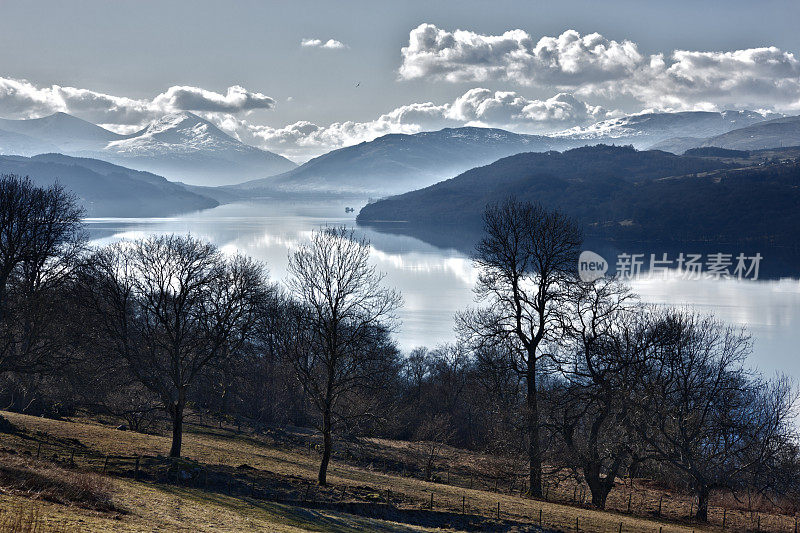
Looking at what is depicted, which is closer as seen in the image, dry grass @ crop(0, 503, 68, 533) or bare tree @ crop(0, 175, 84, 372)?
dry grass @ crop(0, 503, 68, 533)

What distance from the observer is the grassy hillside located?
17844mm

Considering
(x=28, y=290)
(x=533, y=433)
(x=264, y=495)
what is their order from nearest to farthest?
(x=264, y=495) → (x=533, y=433) → (x=28, y=290)

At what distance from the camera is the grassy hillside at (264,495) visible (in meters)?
17.8

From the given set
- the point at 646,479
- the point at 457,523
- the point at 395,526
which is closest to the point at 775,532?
the point at 646,479

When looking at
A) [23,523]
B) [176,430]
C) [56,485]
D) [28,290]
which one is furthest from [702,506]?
[28,290]

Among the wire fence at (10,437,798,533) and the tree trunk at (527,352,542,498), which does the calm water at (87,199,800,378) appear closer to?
the tree trunk at (527,352,542,498)

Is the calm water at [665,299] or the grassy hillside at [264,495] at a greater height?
the calm water at [665,299]

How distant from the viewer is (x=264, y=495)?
2453cm

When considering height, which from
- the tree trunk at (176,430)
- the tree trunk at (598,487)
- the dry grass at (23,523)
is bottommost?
the tree trunk at (598,487)

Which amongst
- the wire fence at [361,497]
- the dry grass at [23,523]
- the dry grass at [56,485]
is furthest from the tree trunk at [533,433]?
the dry grass at [23,523]

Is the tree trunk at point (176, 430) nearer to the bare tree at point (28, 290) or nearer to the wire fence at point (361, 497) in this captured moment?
the wire fence at point (361, 497)

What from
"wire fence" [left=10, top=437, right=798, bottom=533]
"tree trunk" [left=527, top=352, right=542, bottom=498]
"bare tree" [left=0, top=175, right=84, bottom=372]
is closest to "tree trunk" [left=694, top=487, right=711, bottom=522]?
"wire fence" [left=10, top=437, right=798, bottom=533]

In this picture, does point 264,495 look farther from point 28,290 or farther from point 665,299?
point 665,299

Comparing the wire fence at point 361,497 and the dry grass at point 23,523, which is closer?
the dry grass at point 23,523
